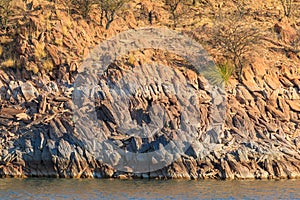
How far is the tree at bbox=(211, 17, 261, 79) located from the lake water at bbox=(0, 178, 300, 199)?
428 inches

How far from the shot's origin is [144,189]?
37781mm

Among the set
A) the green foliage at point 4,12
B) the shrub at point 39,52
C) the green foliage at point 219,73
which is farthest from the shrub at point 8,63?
the green foliage at point 219,73

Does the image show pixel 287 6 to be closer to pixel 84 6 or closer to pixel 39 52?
pixel 84 6

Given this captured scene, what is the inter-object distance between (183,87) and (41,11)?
32.6 ft

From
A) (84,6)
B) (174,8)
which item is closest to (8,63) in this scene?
(84,6)

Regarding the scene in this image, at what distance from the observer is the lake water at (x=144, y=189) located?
118 feet

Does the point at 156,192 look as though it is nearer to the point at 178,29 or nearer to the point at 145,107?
the point at 145,107

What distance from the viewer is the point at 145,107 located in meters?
44.2

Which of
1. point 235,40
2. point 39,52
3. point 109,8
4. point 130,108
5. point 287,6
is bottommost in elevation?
point 130,108

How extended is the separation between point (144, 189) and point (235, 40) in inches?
A: 600

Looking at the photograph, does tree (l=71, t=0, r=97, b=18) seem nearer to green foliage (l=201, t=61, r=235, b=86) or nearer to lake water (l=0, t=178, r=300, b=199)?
green foliage (l=201, t=61, r=235, b=86)

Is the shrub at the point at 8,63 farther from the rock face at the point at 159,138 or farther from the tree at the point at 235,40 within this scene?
the tree at the point at 235,40

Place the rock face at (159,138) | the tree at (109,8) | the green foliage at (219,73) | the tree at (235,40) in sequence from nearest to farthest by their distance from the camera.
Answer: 1. the rock face at (159,138)
2. the green foliage at (219,73)
3. the tree at (235,40)
4. the tree at (109,8)

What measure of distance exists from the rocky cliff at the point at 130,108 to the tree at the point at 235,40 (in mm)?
716
